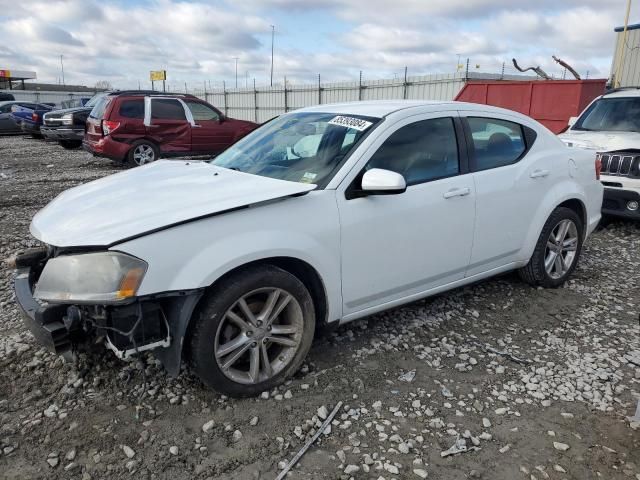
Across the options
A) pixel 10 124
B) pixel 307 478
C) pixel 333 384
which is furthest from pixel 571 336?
pixel 10 124

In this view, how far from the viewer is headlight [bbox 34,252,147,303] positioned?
2434 mm

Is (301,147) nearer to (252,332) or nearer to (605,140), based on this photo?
(252,332)

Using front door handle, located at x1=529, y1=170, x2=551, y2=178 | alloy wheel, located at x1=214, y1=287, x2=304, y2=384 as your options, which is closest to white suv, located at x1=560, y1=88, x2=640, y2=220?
front door handle, located at x1=529, y1=170, x2=551, y2=178

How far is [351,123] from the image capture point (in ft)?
11.5

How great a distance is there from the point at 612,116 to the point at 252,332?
7.05 metres

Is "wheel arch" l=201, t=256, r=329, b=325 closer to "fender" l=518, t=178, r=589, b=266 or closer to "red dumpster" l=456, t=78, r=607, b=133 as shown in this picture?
"fender" l=518, t=178, r=589, b=266

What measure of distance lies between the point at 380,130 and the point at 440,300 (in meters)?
1.72

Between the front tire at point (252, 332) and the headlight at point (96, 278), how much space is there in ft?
1.33

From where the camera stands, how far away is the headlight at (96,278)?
2.43 meters

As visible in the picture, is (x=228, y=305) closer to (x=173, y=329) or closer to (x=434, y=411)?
(x=173, y=329)

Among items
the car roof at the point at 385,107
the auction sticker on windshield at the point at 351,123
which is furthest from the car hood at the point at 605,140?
the auction sticker on windshield at the point at 351,123

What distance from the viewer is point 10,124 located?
70.4 feet

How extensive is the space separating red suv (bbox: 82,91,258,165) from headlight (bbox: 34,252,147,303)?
8.49 meters

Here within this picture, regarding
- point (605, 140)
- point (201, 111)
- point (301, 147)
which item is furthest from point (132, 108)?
point (605, 140)
